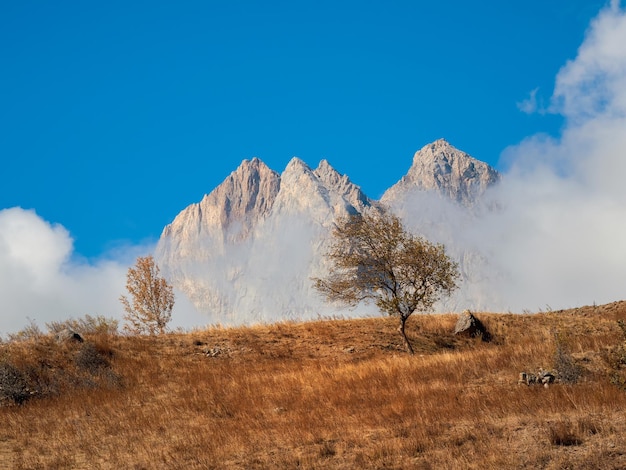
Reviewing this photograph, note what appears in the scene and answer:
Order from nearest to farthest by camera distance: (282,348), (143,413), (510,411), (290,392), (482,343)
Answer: (510,411) → (143,413) → (290,392) → (282,348) → (482,343)

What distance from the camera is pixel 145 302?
163 ft

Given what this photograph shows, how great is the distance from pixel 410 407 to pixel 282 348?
55.0 ft

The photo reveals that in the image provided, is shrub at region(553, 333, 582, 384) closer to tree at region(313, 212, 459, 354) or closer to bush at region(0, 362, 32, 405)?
tree at region(313, 212, 459, 354)

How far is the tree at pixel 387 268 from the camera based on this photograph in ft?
103

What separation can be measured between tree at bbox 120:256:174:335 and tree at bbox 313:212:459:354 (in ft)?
74.3

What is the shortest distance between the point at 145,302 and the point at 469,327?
30.2 metres

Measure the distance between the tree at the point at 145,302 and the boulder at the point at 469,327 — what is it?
27306 mm

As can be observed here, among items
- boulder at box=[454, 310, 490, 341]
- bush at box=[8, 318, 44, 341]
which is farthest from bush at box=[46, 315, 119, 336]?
boulder at box=[454, 310, 490, 341]

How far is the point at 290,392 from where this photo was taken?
19.6 m

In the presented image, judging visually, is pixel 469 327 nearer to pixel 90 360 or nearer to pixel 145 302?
pixel 90 360

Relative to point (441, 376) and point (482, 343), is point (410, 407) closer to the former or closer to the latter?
point (441, 376)

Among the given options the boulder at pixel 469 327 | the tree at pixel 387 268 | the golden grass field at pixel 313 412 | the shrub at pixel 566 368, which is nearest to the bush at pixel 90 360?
the golden grass field at pixel 313 412

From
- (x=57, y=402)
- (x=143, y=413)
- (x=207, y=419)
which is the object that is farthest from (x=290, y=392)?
(x=57, y=402)

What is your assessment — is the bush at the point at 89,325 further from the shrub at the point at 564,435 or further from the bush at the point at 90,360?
the shrub at the point at 564,435
